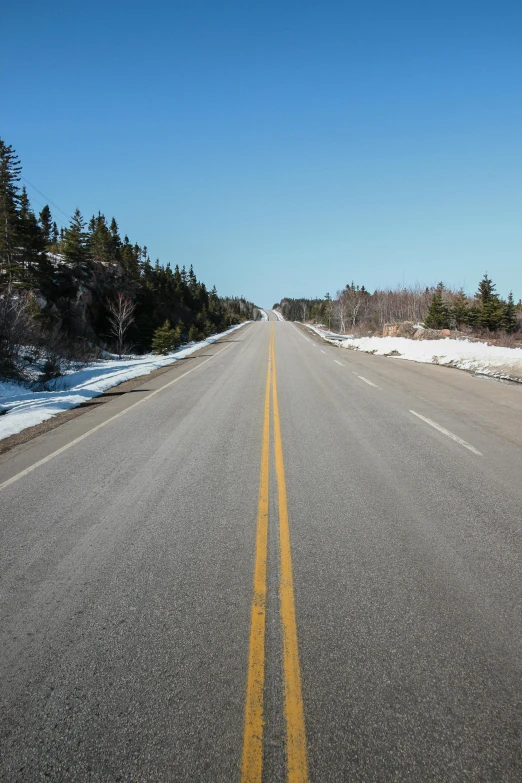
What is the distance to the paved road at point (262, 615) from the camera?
6.65ft

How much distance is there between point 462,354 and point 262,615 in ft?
60.8

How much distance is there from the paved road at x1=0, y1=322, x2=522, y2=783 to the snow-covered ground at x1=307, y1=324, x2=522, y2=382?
10114 millimetres

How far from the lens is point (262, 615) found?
9.44 feet

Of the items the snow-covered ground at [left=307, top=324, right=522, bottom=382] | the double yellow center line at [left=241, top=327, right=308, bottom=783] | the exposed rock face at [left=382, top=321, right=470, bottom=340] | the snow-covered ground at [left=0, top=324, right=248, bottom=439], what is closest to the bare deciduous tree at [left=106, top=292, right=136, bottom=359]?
the snow-covered ground at [left=0, top=324, right=248, bottom=439]

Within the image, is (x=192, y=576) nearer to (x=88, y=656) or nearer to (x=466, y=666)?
(x=88, y=656)

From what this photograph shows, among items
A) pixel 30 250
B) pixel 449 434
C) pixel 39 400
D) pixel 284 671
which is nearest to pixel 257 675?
pixel 284 671

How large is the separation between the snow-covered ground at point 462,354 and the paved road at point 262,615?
1011cm

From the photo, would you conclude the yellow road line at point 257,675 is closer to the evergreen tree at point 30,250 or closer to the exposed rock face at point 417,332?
the exposed rock face at point 417,332

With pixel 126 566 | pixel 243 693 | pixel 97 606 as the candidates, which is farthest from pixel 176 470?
pixel 243 693

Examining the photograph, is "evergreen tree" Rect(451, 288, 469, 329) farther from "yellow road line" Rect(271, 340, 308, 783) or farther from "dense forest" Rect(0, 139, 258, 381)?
"yellow road line" Rect(271, 340, 308, 783)

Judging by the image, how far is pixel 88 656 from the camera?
2602mm

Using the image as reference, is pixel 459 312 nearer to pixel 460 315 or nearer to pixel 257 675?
pixel 460 315

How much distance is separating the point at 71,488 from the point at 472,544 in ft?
16.0

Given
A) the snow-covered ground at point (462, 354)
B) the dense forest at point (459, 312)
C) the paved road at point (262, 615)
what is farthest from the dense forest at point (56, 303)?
the dense forest at point (459, 312)
